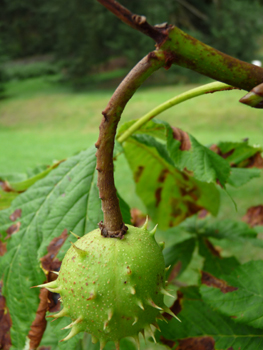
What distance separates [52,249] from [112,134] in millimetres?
467

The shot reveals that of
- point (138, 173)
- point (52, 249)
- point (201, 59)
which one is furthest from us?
point (138, 173)

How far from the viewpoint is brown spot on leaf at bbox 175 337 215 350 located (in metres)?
1.05

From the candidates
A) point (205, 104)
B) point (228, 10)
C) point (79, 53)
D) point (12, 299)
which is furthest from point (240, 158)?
point (79, 53)

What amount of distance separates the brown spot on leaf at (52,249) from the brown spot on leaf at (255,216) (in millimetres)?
1012

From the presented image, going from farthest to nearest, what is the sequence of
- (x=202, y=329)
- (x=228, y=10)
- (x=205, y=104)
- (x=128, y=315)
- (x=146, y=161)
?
(x=228, y=10), (x=205, y=104), (x=146, y=161), (x=202, y=329), (x=128, y=315)

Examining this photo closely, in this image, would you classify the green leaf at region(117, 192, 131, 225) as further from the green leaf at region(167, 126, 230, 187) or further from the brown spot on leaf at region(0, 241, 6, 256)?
the brown spot on leaf at region(0, 241, 6, 256)

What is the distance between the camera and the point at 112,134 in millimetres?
667

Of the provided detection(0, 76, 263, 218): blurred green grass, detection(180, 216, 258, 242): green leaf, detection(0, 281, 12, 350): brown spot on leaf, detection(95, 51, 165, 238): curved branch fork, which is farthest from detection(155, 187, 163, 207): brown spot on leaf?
detection(0, 76, 263, 218): blurred green grass

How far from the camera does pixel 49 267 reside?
99 cm

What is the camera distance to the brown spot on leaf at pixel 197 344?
41.4 inches

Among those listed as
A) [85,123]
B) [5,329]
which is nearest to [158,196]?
[5,329]

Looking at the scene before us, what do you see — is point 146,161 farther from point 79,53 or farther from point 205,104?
point 79,53

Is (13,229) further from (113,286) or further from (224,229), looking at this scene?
(224,229)

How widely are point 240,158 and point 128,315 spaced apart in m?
0.97
